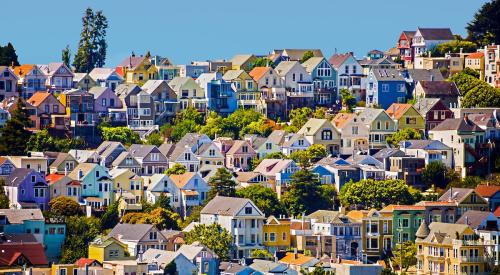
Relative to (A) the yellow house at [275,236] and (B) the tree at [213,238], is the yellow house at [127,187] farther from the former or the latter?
(A) the yellow house at [275,236]

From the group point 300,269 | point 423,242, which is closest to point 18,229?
point 300,269

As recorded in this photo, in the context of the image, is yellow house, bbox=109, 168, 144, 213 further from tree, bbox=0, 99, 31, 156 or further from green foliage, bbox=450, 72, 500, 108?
green foliage, bbox=450, 72, 500, 108

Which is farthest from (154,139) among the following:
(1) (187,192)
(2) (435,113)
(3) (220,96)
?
(2) (435,113)

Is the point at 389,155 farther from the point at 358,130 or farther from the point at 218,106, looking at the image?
the point at 218,106

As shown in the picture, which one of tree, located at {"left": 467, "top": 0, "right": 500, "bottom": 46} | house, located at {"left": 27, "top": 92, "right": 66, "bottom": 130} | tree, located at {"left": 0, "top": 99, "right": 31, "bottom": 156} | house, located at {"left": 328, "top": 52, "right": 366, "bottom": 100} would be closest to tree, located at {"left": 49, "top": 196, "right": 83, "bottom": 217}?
tree, located at {"left": 0, "top": 99, "right": 31, "bottom": 156}

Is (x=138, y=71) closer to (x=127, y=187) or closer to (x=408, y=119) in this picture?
(x=408, y=119)

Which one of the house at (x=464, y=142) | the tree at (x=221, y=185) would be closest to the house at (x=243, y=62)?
the house at (x=464, y=142)
